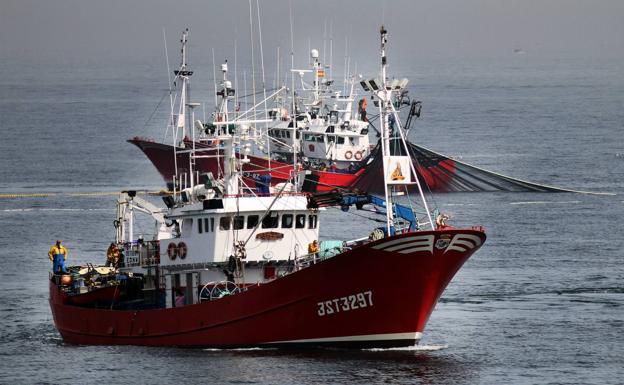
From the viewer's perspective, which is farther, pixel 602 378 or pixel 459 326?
pixel 459 326

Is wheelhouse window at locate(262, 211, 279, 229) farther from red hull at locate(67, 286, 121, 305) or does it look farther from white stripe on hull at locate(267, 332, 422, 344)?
red hull at locate(67, 286, 121, 305)

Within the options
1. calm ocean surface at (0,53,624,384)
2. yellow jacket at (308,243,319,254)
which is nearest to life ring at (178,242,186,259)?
calm ocean surface at (0,53,624,384)

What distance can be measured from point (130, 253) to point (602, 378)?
20334 mm

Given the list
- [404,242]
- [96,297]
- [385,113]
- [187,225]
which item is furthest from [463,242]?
[96,297]

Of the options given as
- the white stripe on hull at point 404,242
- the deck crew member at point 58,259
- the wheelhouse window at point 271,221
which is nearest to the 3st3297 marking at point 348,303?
the white stripe on hull at point 404,242

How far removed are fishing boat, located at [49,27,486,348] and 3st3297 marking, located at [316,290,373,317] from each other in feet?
0.12

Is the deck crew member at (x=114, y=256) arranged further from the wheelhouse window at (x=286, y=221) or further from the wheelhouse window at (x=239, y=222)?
the wheelhouse window at (x=286, y=221)

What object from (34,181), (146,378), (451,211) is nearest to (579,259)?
(451,211)

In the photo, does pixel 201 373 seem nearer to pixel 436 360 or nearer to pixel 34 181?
pixel 436 360

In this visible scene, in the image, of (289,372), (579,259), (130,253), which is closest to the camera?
(289,372)

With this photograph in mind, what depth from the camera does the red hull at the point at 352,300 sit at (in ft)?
160

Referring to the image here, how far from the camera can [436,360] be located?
167 ft

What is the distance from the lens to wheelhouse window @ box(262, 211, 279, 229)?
→ 52.5 metres

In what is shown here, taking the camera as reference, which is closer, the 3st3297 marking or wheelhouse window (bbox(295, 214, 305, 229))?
the 3st3297 marking
